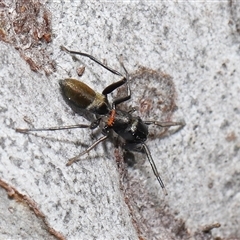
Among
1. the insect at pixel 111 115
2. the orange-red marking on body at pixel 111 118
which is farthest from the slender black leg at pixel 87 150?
the orange-red marking on body at pixel 111 118

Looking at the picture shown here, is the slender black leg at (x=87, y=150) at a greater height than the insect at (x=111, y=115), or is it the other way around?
the insect at (x=111, y=115)

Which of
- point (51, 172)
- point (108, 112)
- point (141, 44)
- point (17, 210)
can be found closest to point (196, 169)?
point (108, 112)

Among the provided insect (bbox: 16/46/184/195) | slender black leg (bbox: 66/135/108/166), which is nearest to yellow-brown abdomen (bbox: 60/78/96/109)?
insect (bbox: 16/46/184/195)

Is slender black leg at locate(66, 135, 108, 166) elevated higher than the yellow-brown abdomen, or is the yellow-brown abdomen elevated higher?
the yellow-brown abdomen

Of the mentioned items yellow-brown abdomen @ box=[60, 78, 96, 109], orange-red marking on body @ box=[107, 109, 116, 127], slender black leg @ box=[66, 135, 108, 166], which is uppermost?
orange-red marking on body @ box=[107, 109, 116, 127]

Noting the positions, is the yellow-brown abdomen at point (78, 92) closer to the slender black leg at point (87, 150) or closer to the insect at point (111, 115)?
the insect at point (111, 115)

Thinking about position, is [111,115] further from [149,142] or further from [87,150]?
[87,150]

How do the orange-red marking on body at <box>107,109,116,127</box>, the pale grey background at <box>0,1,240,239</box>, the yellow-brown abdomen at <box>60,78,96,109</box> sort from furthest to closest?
the orange-red marking on body at <box>107,109,116,127</box>
the yellow-brown abdomen at <box>60,78,96,109</box>
the pale grey background at <box>0,1,240,239</box>

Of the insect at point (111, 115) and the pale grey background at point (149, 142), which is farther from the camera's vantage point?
the insect at point (111, 115)

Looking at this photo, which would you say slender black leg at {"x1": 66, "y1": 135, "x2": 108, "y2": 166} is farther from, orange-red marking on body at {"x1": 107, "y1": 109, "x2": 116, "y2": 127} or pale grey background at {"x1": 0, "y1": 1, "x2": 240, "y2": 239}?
orange-red marking on body at {"x1": 107, "y1": 109, "x2": 116, "y2": 127}
